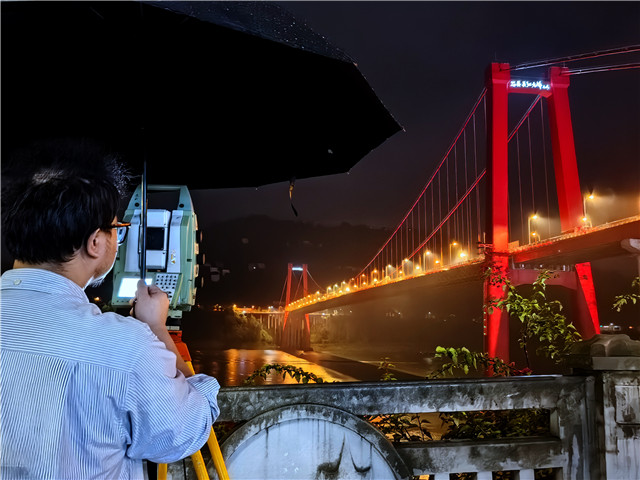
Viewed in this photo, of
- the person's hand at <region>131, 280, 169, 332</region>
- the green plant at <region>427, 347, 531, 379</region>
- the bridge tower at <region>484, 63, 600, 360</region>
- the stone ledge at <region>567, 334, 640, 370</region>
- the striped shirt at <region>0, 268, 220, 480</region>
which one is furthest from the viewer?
the bridge tower at <region>484, 63, 600, 360</region>

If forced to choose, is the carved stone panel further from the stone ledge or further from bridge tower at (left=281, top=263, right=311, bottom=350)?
bridge tower at (left=281, top=263, right=311, bottom=350)

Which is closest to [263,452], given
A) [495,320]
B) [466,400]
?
[466,400]

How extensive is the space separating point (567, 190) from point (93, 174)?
16621 mm

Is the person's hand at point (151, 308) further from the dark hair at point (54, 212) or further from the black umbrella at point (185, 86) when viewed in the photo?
the black umbrella at point (185, 86)

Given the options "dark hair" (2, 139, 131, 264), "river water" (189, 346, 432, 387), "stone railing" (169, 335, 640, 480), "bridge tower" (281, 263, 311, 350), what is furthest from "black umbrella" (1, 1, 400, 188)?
"bridge tower" (281, 263, 311, 350)

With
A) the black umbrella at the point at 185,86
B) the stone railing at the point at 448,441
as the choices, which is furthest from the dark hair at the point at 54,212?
the stone railing at the point at 448,441

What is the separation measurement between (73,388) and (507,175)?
1531 centimetres

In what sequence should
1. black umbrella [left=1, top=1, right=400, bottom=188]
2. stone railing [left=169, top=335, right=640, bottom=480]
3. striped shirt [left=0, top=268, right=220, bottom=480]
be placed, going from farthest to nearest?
stone railing [left=169, top=335, right=640, bottom=480] < black umbrella [left=1, top=1, right=400, bottom=188] < striped shirt [left=0, top=268, right=220, bottom=480]

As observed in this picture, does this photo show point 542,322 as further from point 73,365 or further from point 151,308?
point 73,365

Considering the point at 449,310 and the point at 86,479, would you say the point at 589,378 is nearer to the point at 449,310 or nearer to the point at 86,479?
the point at 86,479

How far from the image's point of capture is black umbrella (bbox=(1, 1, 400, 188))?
1.13 meters

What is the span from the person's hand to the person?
0.13m

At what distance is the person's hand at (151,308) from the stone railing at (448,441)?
0.79 metres

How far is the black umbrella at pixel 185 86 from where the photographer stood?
1.13 metres
